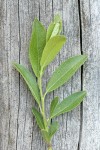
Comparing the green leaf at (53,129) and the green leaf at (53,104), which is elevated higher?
the green leaf at (53,104)

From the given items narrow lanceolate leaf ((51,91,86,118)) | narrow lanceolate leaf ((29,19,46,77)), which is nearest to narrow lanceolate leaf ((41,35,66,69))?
narrow lanceolate leaf ((29,19,46,77))

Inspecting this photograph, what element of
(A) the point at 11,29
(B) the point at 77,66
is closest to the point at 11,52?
(A) the point at 11,29

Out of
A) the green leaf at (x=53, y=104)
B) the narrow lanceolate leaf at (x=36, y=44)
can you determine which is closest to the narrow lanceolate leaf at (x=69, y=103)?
the green leaf at (x=53, y=104)

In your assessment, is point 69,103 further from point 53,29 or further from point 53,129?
point 53,29

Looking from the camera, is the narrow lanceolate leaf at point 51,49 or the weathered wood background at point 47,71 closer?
the narrow lanceolate leaf at point 51,49

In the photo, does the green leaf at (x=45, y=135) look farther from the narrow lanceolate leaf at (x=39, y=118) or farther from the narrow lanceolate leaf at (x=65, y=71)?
the narrow lanceolate leaf at (x=65, y=71)
